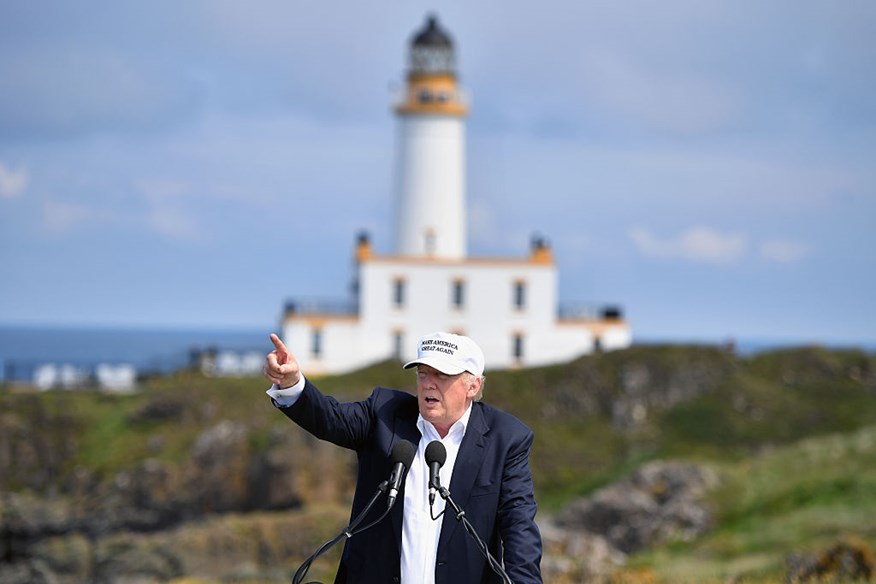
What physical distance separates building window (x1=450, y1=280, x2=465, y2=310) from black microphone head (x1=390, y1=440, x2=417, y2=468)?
162ft

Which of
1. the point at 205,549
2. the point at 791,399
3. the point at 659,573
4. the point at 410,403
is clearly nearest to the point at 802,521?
the point at 659,573

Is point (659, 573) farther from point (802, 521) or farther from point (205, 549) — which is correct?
point (205, 549)

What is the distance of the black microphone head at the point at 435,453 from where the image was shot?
573 centimetres

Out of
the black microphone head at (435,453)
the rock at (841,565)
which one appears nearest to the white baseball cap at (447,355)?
the black microphone head at (435,453)

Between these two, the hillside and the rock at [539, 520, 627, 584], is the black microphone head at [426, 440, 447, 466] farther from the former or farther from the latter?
the hillside

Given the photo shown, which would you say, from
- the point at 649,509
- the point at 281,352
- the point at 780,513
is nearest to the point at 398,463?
the point at 281,352

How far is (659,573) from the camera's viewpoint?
55.4 feet

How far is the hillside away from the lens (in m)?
Result: 26.7

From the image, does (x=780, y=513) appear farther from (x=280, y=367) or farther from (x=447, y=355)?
(x=280, y=367)

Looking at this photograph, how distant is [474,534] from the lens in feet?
18.7

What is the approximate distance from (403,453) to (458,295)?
163ft

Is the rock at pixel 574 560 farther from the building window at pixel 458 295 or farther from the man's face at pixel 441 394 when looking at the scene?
the building window at pixel 458 295

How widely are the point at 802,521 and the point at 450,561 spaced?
19267 mm

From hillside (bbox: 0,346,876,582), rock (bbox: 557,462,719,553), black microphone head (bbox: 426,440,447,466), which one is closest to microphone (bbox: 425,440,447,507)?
black microphone head (bbox: 426,440,447,466)
